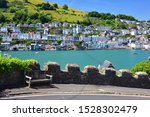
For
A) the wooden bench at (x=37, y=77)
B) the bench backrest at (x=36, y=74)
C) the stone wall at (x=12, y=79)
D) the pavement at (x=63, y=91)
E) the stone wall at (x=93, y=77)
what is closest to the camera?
the pavement at (x=63, y=91)

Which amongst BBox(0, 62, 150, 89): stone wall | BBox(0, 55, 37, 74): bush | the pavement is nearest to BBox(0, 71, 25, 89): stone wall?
BBox(0, 62, 150, 89): stone wall

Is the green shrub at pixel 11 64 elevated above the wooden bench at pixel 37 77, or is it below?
above

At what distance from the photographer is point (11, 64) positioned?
13.7m

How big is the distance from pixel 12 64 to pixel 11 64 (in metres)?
0.10

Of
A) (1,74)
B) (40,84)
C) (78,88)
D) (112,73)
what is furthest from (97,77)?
(1,74)

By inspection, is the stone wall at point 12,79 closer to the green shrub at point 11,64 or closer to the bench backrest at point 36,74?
the green shrub at point 11,64

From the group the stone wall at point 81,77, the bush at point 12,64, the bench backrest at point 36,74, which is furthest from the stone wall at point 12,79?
the bench backrest at point 36,74

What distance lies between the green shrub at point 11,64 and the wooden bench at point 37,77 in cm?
36

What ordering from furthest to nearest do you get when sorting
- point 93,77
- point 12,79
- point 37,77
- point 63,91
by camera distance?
point 93,77, point 37,77, point 12,79, point 63,91

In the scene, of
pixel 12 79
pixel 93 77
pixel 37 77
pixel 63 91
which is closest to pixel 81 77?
pixel 93 77

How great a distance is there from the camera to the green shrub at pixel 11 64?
44.1ft

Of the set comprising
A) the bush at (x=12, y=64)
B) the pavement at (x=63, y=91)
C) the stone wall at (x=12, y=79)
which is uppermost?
the bush at (x=12, y=64)

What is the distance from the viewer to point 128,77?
1758 centimetres

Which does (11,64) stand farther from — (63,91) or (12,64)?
(63,91)
